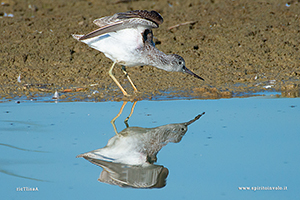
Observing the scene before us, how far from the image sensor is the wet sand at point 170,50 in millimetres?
6711

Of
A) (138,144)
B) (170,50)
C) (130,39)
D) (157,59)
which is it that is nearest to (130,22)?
(130,39)

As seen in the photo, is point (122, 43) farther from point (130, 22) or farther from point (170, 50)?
point (170, 50)

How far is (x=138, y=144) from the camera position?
14.8ft

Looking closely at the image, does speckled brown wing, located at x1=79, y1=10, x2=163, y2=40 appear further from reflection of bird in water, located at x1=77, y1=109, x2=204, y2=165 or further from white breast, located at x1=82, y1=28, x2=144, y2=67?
reflection of bird in water, located at x1=77, y1=109, x2=204, y2=165

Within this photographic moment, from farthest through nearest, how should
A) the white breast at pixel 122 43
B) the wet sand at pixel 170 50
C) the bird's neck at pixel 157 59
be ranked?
the wet sand at pixel 170 50 → the bird's neck at pixel 157 59 → the white breast at pixel 122 43

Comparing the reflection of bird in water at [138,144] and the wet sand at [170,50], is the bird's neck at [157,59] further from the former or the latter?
the reflection of bird in water at [138,144]

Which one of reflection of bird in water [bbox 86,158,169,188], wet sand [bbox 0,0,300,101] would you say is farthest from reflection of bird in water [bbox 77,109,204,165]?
wet sand [bbox 0,0,300,101]

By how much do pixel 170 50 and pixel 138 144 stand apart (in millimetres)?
3923

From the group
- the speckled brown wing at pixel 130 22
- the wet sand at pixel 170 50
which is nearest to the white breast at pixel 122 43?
the speckled brown wing at pixel 130 22

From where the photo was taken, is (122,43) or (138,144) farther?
(122,43)

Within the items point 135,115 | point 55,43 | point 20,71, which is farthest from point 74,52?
point 135,115

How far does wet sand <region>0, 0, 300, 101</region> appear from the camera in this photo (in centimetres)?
671

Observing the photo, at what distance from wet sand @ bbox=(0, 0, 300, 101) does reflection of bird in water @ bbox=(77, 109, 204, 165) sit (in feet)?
5.13

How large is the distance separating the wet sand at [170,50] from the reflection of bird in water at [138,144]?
61.6 inches
